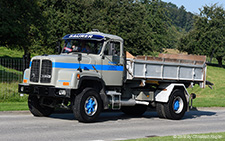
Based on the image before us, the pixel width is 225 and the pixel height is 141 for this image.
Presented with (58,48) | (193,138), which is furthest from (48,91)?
(193,138)

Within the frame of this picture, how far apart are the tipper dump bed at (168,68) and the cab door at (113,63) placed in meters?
0.38

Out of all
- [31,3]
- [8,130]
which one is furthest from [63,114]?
[31,3]

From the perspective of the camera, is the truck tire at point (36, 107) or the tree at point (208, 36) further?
the tree at point (208, 36)

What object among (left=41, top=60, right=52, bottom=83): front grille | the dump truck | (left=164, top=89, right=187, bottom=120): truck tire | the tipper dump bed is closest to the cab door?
the dump truck

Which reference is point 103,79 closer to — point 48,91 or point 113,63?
point 113,63

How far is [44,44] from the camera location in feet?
137

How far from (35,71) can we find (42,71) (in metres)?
0.38

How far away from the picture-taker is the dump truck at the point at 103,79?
12.4 metres

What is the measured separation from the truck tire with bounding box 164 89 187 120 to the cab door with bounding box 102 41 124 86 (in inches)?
93.7

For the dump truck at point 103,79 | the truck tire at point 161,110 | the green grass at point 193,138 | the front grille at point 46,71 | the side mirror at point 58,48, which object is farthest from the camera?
the truck tire at point 161,110

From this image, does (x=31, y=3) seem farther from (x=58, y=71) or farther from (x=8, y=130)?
(x=8, y=130)

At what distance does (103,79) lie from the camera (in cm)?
A: 1355

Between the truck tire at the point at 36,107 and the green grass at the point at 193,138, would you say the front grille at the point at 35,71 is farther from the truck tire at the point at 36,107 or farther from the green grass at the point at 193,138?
the green grass at the point at 193,138

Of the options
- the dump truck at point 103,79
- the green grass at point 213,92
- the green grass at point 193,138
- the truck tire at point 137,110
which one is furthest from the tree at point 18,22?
the green grass at point 193,138
